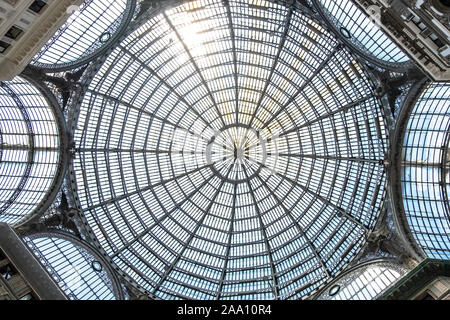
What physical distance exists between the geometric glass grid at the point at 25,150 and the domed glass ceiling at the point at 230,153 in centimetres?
316

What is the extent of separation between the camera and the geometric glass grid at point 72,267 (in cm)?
2928

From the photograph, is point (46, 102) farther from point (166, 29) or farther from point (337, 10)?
point (337, 10)

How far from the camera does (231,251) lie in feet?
152

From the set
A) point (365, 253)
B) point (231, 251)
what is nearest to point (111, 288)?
point (231, 251)

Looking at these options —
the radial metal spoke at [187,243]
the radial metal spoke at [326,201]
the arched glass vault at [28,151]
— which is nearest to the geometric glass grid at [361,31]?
the radial metal spoke at [326,201]

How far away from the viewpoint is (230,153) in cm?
4716

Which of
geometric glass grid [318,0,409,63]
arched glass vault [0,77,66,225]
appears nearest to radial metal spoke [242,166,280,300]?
geometric glass grid [318,0,409,63]

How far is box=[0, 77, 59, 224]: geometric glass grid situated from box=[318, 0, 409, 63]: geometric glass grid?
2534cm

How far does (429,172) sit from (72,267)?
32809 millimetres

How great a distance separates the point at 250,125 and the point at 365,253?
22.3m

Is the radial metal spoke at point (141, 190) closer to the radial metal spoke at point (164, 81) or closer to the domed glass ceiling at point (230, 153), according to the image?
the domed glass ceiling at point (230, 153)

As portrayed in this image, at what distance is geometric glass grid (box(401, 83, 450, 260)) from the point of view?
2727cm

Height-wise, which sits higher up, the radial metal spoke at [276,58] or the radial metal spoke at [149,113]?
the radial metal spoke at [149,113]

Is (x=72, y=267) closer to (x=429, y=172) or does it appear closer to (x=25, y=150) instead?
(x=25, y=150)
